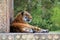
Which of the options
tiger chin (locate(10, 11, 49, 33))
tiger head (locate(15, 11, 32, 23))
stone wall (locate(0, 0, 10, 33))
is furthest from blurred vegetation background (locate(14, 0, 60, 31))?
stone wall (locate(0, 0, 10, 33))

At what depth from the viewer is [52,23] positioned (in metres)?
13.7

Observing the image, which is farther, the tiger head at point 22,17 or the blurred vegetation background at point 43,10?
the blurred vegetation background at point 43,10

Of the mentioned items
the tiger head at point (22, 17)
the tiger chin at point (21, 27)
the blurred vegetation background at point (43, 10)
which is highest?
the tiger head at point (22, 17)

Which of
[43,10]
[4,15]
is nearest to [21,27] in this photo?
[4,15]

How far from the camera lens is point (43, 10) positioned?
45.6 feet

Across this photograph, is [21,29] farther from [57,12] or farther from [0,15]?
[57,12]

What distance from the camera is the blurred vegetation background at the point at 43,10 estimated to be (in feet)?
43.6

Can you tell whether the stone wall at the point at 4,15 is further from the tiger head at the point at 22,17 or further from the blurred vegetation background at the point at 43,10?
the blurred vegetation background at the point at 43,10

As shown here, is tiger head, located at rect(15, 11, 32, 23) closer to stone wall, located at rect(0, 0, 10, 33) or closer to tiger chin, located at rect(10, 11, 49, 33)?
tiger chin, located at rect(10, 11, 49, 33)

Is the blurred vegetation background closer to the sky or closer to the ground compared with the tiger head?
closer to the ground

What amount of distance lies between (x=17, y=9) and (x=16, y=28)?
24.9 ft

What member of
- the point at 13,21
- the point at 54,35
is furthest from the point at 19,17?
the point at 54,35

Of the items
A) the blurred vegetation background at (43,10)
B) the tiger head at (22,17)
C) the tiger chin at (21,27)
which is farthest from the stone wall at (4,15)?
the blurred vegetation background at (43,10)

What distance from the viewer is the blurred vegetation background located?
43.6 feet
